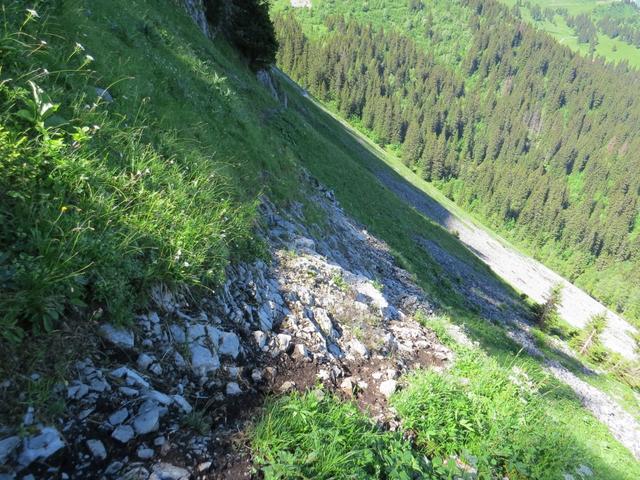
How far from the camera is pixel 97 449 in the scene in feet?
9.64

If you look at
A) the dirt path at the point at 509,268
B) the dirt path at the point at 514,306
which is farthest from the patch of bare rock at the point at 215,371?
the dirt path at the point at 509,268

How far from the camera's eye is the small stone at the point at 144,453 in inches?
122

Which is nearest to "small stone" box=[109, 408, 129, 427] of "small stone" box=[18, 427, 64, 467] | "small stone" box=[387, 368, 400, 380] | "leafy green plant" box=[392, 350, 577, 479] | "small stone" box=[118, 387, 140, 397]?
"small stone" box=[118, 387, 140, 397]

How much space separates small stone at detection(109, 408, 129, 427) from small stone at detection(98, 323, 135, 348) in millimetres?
672

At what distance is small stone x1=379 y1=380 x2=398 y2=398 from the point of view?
17.7 feet

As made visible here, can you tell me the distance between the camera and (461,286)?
28.7 m

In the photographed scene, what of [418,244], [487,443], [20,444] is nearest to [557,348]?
[418,244]

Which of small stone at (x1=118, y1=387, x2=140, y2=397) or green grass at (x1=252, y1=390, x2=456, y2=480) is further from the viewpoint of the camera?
green grass at (x1=252, y1=390, x2=456, y2=480)

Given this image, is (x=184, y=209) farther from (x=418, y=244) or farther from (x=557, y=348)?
(x=557, y=348)

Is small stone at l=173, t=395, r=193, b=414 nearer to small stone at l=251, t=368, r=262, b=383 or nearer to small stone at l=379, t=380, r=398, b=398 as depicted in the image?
small stone at l=251, t=368, r=262, b=383

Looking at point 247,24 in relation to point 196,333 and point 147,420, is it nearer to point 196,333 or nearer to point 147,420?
point 196,333

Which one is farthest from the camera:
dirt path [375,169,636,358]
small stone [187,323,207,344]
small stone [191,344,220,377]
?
dirt path [375,169,636,358]

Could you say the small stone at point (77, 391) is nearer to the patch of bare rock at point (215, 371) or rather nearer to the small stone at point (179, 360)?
the patch of bare rock at point (215, 371)

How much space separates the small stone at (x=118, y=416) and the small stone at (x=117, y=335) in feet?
2.21
